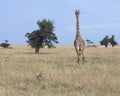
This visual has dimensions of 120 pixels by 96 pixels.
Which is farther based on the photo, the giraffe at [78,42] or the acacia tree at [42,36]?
the acacia tree at [42,36]

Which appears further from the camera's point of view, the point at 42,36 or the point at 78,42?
the point at 42,36

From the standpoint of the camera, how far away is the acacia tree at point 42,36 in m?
50.8

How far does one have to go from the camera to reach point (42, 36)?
50.8 m

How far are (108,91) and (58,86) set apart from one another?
1826 millimetres

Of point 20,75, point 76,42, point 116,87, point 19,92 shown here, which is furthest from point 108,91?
point 76,42

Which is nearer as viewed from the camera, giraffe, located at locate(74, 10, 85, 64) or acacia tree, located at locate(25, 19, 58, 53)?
giraffe, located at locate(74, 10, 85, 64)

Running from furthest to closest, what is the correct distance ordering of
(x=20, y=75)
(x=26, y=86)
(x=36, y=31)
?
(x=36, y=31) < (x=20, y=75) < (x=26, y=86)

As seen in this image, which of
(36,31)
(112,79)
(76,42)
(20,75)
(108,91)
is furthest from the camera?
(36,31)

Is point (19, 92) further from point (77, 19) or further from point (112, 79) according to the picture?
point (77, 19)

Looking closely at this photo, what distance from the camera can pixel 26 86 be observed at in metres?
12.5

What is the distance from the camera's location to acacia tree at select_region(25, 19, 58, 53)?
5078cm

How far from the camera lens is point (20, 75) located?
14602mm

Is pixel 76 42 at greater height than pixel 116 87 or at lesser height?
greater

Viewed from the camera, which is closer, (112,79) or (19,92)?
(19,92)
